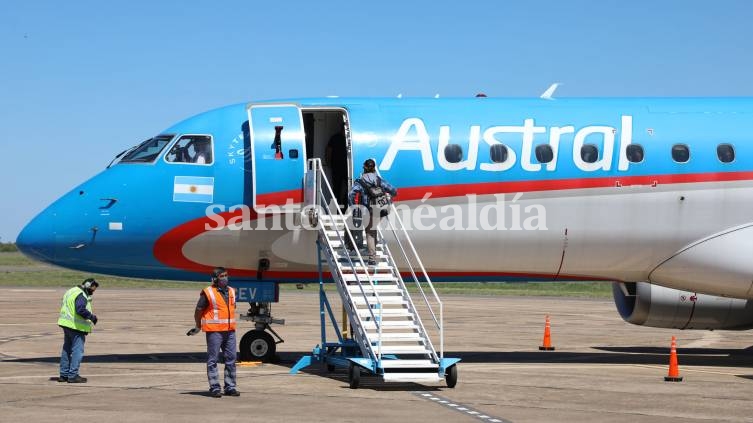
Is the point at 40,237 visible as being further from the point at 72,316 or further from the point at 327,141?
the point at 327,141

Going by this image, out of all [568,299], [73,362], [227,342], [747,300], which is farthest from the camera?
[568,299]

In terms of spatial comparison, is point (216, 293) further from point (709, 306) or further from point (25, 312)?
point (25, 312)

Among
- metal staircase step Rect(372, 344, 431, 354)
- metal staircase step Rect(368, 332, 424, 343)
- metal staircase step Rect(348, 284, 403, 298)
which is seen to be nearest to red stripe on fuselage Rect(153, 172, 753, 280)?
metal staircase step Rect(348, 284, 403, 298)

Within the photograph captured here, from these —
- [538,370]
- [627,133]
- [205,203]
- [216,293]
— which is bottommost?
[538,370]

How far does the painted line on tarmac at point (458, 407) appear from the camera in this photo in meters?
16.0

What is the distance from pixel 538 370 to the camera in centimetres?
2308

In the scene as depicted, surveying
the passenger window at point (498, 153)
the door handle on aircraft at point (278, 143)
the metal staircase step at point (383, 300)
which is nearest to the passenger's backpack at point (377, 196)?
the door handle on aircraft at point (278, 143)

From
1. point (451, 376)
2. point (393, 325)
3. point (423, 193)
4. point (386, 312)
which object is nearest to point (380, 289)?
point (386, 312)

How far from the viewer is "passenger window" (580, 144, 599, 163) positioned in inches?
912

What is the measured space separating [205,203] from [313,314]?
22.1 meters

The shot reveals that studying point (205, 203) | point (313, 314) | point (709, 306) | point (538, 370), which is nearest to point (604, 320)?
point (313, 314)

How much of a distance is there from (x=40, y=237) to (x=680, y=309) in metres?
14.3

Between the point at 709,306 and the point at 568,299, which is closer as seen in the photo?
the point at 709,306

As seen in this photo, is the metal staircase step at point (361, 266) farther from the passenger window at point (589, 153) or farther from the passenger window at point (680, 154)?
the passenger window at point (680, 154)
